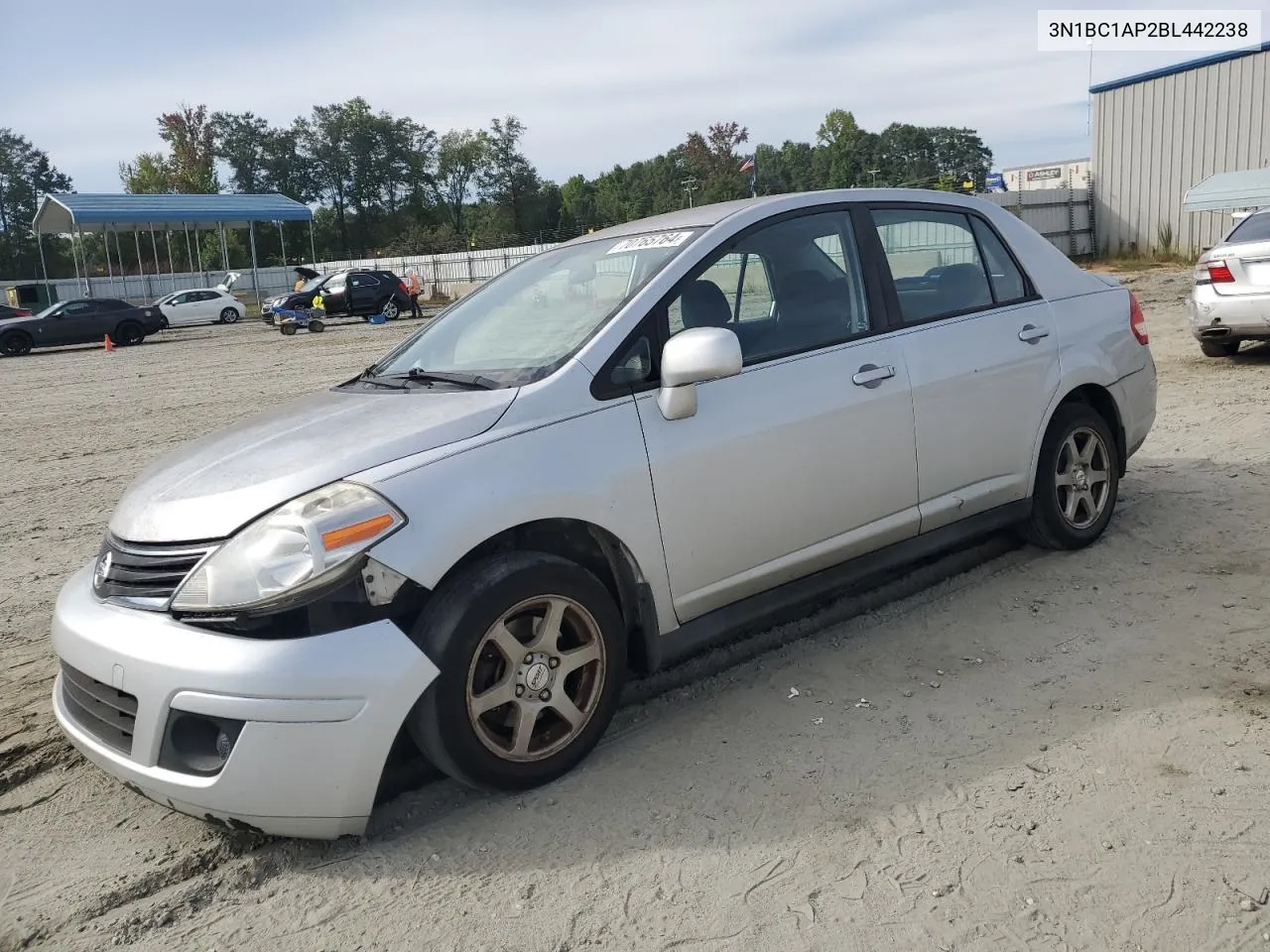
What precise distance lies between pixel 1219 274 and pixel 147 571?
9860mm

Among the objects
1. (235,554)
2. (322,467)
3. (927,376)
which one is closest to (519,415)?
(322,467)

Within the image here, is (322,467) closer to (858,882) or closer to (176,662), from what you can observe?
(176,662)

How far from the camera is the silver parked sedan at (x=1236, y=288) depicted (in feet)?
31.5

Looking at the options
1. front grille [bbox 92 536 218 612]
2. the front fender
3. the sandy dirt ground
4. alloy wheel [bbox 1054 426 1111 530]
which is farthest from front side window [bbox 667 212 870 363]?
front grille [bbox 92 536 218 612]

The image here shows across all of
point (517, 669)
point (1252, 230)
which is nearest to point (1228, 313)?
point (1252, 230)

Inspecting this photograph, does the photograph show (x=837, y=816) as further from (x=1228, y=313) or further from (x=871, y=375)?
(x=1228, y=313)

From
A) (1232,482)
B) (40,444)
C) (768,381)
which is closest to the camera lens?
(768,381)

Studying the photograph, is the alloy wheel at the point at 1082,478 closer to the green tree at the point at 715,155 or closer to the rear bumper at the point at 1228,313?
the rear bumper at the point at 1228,313

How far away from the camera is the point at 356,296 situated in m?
31.8

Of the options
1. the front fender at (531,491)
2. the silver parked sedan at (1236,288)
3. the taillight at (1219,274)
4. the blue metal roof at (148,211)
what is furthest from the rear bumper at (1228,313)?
the blue metal roof at (148,211)

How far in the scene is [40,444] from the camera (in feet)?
37.4

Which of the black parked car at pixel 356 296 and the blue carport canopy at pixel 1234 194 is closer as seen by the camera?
the blue carport canopy at pixel 1234 194

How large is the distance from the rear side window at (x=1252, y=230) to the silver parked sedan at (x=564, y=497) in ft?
20.0

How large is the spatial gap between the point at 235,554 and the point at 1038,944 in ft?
7.35
